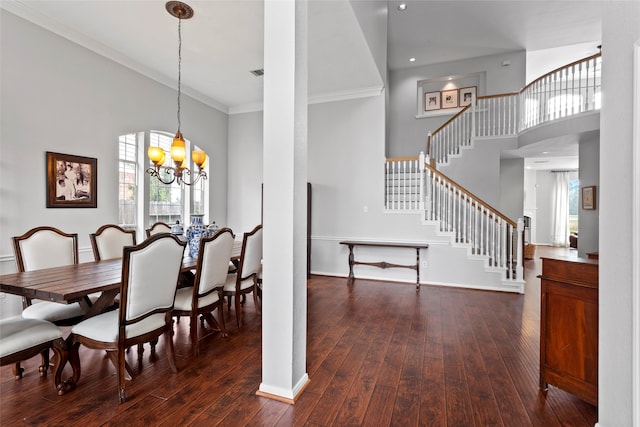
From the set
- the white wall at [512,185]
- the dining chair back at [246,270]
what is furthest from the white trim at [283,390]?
the white wall at [512,185]

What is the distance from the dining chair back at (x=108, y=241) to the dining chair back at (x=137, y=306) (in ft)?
4.40

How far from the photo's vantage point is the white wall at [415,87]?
23.6 feet

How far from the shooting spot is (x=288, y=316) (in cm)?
194

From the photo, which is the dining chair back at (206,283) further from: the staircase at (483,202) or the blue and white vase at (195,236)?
the staircase at (483,202)

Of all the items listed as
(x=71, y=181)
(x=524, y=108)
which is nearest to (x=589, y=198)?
(x=524, y=108)

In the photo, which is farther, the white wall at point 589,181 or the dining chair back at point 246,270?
the white wall at point 589,181

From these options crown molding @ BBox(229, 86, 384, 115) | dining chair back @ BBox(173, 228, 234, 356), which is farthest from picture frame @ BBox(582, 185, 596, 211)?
dining chair back @ BBox(173, 228, 234, 356)

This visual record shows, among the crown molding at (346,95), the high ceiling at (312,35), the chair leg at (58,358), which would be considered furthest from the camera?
the crown molding at (346,95)

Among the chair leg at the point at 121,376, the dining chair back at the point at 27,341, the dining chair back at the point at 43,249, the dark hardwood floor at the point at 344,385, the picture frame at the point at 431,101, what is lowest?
the dark hardwood floor at the point at 344,385

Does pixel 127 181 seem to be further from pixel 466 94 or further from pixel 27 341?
pixel 466 94

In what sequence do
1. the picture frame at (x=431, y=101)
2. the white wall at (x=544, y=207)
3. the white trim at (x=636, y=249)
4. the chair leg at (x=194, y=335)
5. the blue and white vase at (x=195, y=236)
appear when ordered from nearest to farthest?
the white trim at (x=636, y=249) < the chair leg at (x=194, y=335) < the blue and white vase at (x=195, y=236) < the picture frame at (x=431, y=101) < the white wall at (x=544, y=207)

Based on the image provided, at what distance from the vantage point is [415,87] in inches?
310

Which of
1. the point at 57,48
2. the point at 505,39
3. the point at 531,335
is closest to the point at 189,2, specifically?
the point at 57,48

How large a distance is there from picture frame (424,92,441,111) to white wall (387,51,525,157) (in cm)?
33
